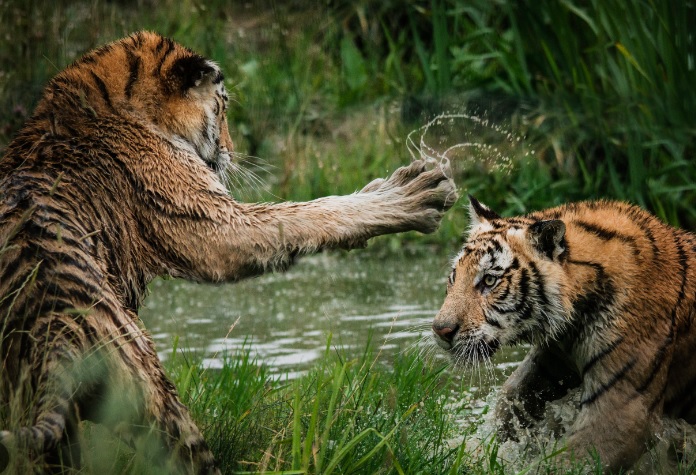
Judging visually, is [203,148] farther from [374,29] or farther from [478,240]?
[374,29]

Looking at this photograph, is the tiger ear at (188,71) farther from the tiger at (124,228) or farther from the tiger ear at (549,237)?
the tiger ear at (549,237)

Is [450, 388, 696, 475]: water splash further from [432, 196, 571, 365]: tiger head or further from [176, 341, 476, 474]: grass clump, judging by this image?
[432, 196, 571, 365]: tiger head

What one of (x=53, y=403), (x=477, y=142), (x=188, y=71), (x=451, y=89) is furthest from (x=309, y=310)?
(x=53, y=403)

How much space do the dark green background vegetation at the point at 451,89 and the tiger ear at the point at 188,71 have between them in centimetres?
54

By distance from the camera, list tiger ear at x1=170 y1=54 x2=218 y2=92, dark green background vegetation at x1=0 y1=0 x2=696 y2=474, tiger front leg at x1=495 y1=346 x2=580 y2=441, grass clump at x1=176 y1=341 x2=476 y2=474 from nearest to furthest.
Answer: grass clump at x1=176 y1=341 x2=476 y2=474
tiger ear at x1=170 y1=54 x2=218 y2=92
tiger front leg at x1=495 y1=346 x2=580 y2=441
dark green background vegetation at x1=0 y1=0 x2=696 y2=474

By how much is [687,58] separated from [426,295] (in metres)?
2.29

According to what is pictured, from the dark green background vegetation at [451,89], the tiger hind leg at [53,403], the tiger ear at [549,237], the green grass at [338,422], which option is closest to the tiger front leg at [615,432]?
the green grass at [338,422]

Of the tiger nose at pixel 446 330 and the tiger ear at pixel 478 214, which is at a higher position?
the tiger ear at pixel 478 214

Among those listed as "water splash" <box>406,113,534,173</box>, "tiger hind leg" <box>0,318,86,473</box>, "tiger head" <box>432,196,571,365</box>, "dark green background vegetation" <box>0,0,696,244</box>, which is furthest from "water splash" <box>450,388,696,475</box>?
"water splash" <box>406,113,534,173</box>

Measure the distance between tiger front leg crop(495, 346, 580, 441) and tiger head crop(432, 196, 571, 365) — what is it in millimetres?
282

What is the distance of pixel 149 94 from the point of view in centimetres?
416

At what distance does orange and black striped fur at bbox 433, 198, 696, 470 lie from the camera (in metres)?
3.94

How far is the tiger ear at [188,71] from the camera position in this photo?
14.0ft

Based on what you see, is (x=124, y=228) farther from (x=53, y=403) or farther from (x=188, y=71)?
(x=53, y=403)
